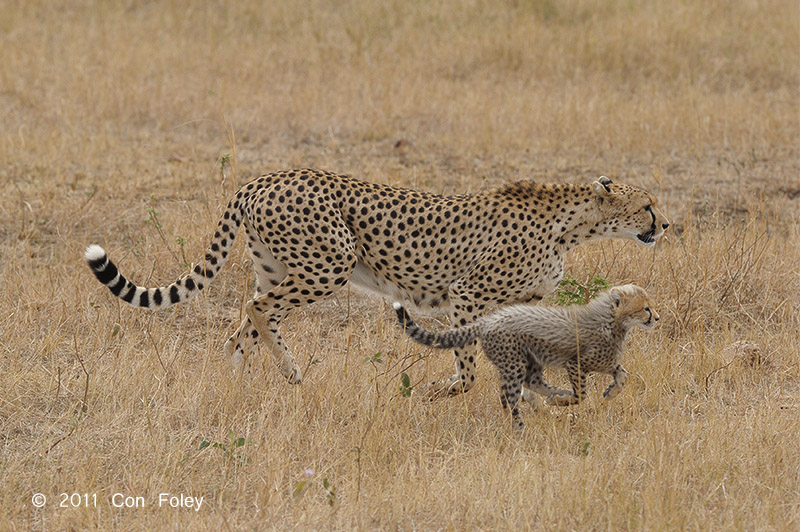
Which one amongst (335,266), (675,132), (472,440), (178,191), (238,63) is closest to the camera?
(472,440)

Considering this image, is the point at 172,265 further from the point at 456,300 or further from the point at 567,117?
the point at 567,117

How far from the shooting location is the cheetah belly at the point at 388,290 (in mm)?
5305

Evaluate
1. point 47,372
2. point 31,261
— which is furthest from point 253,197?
point 31,261

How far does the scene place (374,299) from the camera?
642 centimetres

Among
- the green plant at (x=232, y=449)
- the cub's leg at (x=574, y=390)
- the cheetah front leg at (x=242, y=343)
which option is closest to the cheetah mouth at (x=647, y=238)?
the cub's leg at (x=574, y=390)

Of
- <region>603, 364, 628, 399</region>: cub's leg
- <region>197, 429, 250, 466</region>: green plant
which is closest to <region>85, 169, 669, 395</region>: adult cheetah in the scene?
<region>603, 364, 628, 399</region>: cub's leg

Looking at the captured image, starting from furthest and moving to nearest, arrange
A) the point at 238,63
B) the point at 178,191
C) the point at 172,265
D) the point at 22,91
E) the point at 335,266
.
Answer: the point at 238,63 → the point at 22,91 → the point at 178,191 → the point at 172,265 → the point at 335,266

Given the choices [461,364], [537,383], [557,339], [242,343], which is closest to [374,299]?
[242,343]

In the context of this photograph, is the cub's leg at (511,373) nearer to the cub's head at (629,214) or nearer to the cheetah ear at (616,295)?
the cheetah ear at (616,295)

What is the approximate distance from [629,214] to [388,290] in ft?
4.17

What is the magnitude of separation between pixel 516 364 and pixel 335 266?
0.99m

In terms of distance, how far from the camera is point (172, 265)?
6453 millimetres

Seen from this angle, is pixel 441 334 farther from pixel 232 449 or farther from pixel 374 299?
pixel 374 299

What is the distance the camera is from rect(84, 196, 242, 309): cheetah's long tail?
462 centimetres
